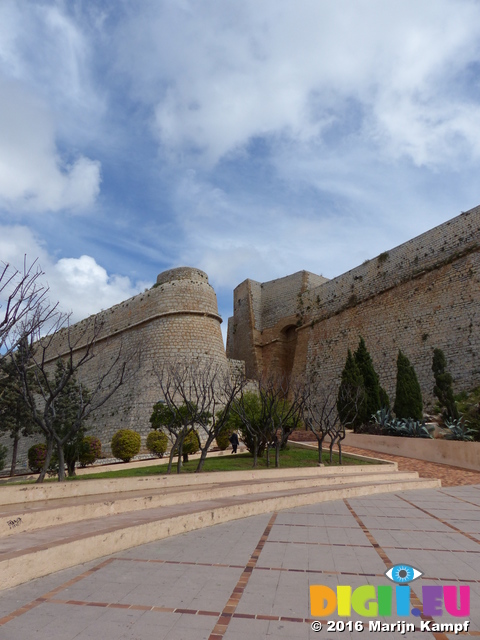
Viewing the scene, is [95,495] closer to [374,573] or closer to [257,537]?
[257,537]

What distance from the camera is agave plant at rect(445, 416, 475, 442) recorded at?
1327cm

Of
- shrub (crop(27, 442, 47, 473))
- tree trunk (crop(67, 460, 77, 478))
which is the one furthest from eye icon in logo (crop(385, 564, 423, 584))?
shrub (crop(27, 442, 47, 473))

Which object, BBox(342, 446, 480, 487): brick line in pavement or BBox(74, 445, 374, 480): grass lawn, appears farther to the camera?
BBox(74, 445, 374, 480): grass lawn

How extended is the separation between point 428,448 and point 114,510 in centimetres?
1126

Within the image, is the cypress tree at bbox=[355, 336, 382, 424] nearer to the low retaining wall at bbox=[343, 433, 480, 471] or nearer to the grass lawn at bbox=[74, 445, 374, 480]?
the low retaining wall at bbox=[343, 433, 480, 471]

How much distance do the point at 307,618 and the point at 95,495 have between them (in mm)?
4946

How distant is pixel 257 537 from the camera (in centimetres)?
453

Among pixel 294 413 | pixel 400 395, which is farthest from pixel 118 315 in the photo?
pixel 400 395

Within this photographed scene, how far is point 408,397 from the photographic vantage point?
16609mm

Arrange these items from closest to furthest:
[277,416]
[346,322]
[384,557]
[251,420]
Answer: [384,557]
[277,416]
[251,420]
[346,322]

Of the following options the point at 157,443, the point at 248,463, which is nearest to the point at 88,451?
the point at 157,443

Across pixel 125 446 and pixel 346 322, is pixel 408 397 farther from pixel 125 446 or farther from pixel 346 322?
pixel 125 446

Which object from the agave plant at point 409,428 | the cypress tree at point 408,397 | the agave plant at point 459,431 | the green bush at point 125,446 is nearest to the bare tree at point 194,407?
the green bush at point 125,446

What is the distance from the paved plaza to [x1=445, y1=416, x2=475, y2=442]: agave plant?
29.1 feet
